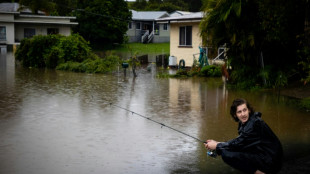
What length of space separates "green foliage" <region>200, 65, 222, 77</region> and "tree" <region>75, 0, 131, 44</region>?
31754mm

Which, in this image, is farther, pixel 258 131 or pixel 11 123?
pixel 11 123

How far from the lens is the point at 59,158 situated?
7.92 meters

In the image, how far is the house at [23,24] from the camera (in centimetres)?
5209

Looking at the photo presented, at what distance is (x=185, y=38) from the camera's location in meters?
29.2

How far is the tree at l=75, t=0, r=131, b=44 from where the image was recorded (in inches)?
2132

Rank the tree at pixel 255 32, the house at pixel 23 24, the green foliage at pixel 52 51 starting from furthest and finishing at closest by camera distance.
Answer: the house at pixel 23 24
the green foliage at pixel 52 51
the tree at pixel 255 32

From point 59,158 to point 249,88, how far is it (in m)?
11.2

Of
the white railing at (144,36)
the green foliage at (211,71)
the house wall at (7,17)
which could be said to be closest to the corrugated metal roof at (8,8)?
the house wall at (7,17)

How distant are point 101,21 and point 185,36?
1050 inches

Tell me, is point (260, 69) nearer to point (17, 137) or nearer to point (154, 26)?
point (17, 137)

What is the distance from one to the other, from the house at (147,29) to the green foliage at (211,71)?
138ft

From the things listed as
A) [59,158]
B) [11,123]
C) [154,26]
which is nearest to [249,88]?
[11,123]

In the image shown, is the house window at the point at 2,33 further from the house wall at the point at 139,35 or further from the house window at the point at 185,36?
the house window at the point at 185,36

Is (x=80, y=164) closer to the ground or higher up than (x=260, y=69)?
closer to the ground
